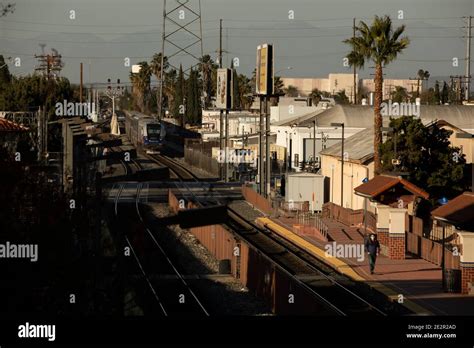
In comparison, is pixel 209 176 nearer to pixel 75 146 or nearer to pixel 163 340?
pixel 75 146

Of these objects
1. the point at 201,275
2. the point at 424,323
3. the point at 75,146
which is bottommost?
the point at 201,275

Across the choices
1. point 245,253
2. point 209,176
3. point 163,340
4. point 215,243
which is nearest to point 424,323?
point 163,340

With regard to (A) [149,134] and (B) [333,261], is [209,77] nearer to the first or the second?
(A) [149,134]

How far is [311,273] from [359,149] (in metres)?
21.8

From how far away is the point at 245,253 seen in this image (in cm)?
2647

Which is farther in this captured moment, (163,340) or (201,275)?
(201,275)

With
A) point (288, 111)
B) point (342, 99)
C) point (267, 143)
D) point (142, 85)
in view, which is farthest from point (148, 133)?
point (142, 85)

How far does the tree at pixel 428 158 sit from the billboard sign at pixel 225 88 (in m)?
24.8

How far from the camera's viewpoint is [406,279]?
86.0 feet

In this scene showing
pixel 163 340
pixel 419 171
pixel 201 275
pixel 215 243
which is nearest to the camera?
pixel 163 340

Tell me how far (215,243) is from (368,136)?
2205 cm

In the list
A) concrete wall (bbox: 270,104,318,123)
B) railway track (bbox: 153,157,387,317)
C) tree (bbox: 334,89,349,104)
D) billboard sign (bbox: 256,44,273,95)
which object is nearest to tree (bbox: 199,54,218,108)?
tree (bbox: 334,89,349,104)

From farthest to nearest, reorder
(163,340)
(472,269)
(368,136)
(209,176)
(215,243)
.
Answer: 1. (209,176)
2. (368,136)
3. (215,243)
4. (472,269)
5. (163,340)

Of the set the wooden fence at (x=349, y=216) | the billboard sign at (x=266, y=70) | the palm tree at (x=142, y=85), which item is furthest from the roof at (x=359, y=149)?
the palm tree at (x=142, y=85)
